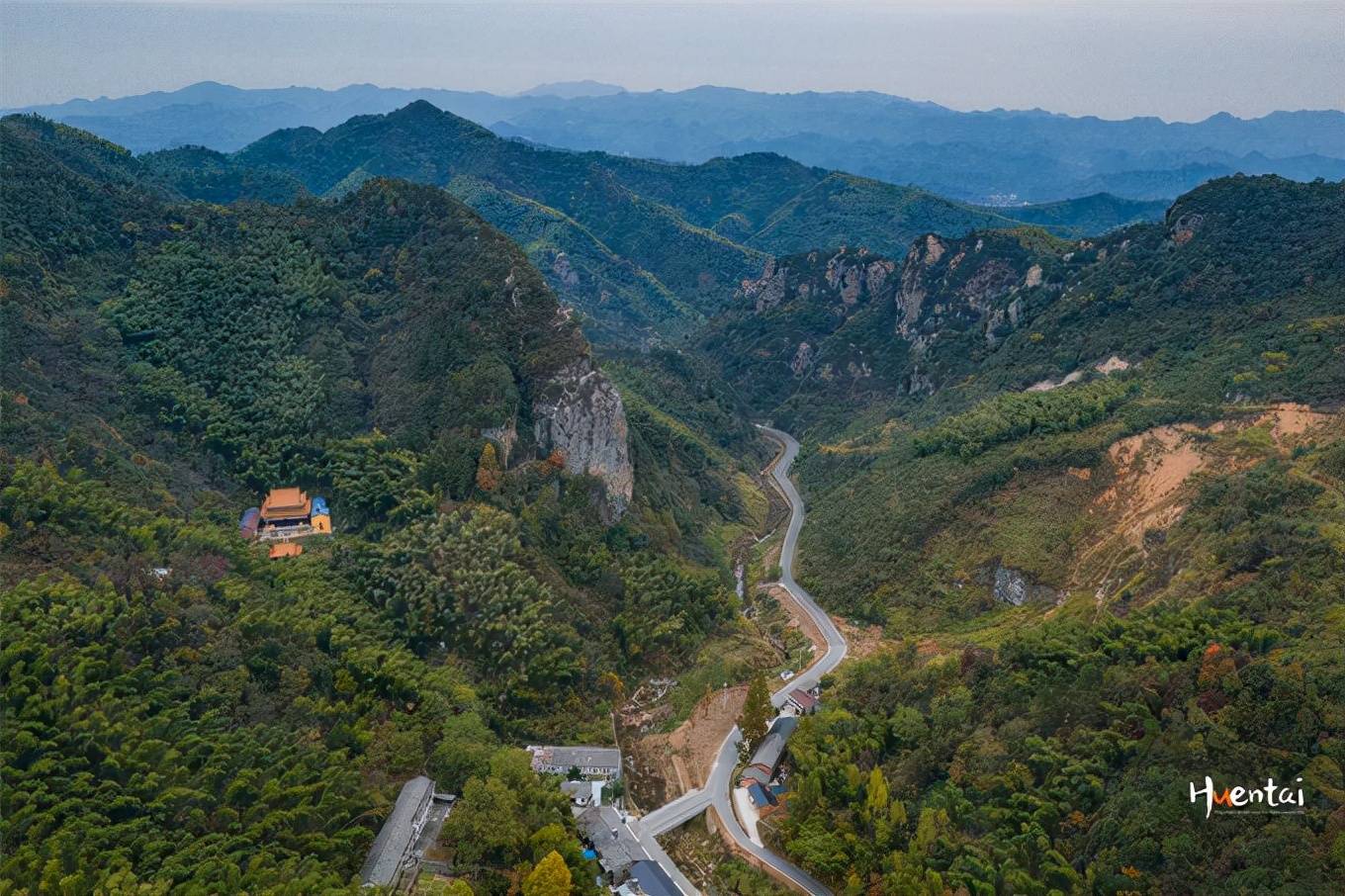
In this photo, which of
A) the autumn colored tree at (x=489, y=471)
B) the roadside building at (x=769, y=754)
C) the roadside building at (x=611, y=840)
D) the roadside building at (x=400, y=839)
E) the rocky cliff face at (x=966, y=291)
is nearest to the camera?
the roadside building at (x=400, y=839)

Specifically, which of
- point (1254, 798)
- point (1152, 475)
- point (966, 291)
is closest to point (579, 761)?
point (1254, 798)

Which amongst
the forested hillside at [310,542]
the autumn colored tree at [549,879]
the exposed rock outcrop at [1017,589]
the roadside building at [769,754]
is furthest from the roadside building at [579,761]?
the exposed rock outcrop at [1017,589]

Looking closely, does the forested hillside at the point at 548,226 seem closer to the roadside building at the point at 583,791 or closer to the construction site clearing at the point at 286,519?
the construction site clearing at the point at 286,519

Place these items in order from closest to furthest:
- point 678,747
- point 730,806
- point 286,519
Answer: point 730,806 < point 678,747 < point 286,519

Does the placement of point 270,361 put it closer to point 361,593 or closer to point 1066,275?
point 361,593

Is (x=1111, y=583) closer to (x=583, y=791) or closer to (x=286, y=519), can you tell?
(x=583, y=791)
